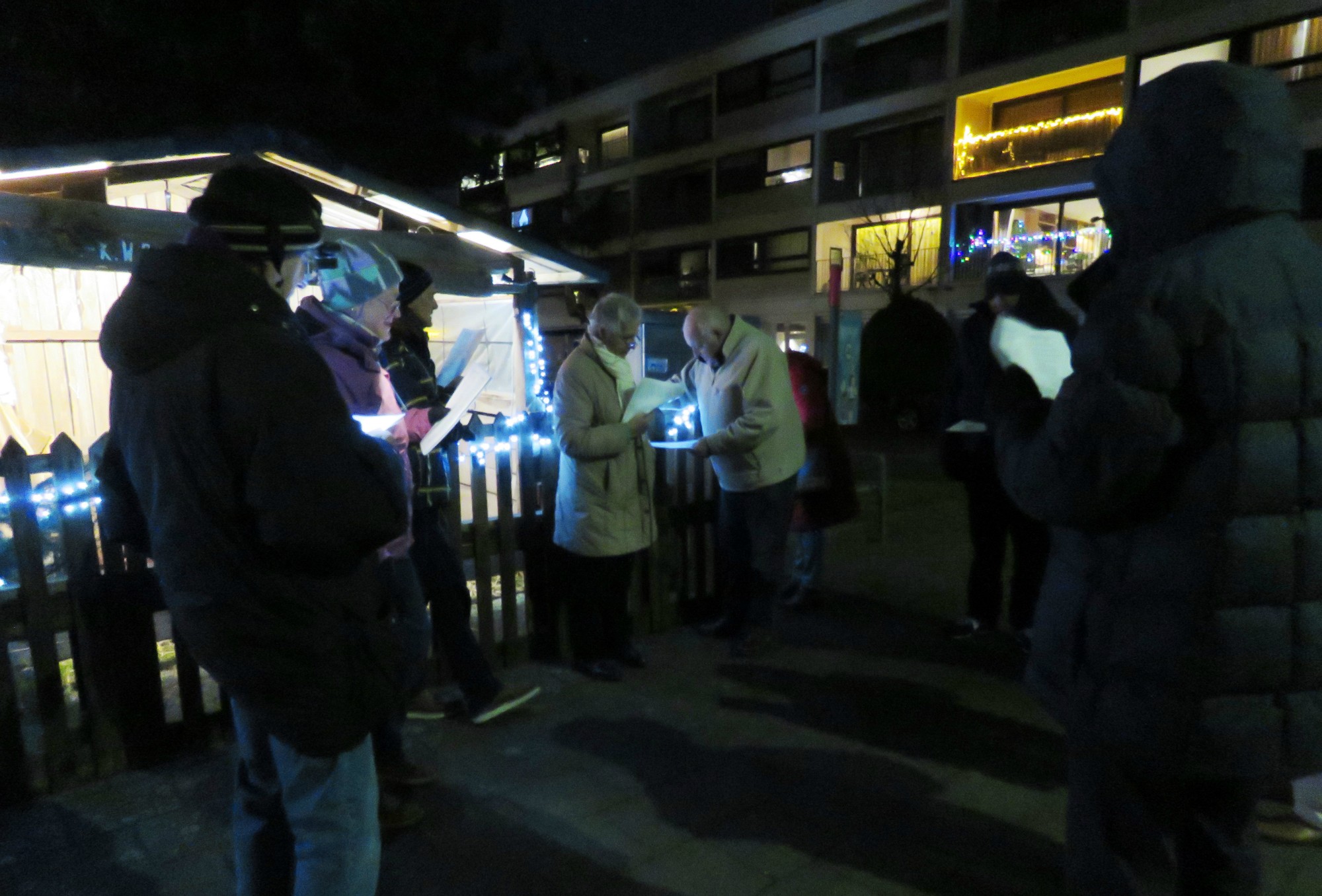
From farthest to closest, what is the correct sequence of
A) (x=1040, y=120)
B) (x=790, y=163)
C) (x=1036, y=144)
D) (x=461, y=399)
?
(x=790, y=163) < (x=1040, y=120) < (x=1036, y=144) < (x=461, y=399)

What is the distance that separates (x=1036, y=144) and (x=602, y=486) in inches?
849

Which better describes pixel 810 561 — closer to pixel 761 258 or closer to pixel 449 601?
pixel 449 601

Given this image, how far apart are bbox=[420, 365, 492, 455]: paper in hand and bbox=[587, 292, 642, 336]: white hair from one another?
1040 millimetres

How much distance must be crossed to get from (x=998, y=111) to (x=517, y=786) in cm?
2417

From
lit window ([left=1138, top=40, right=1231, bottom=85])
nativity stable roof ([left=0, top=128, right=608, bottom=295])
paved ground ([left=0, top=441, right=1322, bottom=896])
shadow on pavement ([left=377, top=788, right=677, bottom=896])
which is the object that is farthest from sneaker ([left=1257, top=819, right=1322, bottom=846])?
lit window ([left=1138, top=40, right=1231, bottom=85])

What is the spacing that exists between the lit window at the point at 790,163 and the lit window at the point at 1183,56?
9.86 metres

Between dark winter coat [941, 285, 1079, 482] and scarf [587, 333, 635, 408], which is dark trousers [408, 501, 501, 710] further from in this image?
dark winter coat [941, 285, 1079, 482]

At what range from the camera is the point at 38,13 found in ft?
35.9

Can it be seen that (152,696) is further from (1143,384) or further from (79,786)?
(1143,384)

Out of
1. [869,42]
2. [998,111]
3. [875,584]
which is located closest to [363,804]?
[875,584]

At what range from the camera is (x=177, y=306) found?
1.58 metres

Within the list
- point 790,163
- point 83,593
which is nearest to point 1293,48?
point 790,163

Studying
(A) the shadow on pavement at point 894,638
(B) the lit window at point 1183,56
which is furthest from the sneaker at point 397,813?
(B) the lit window at point 1183,56

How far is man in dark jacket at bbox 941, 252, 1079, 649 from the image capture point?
13.7 feet
